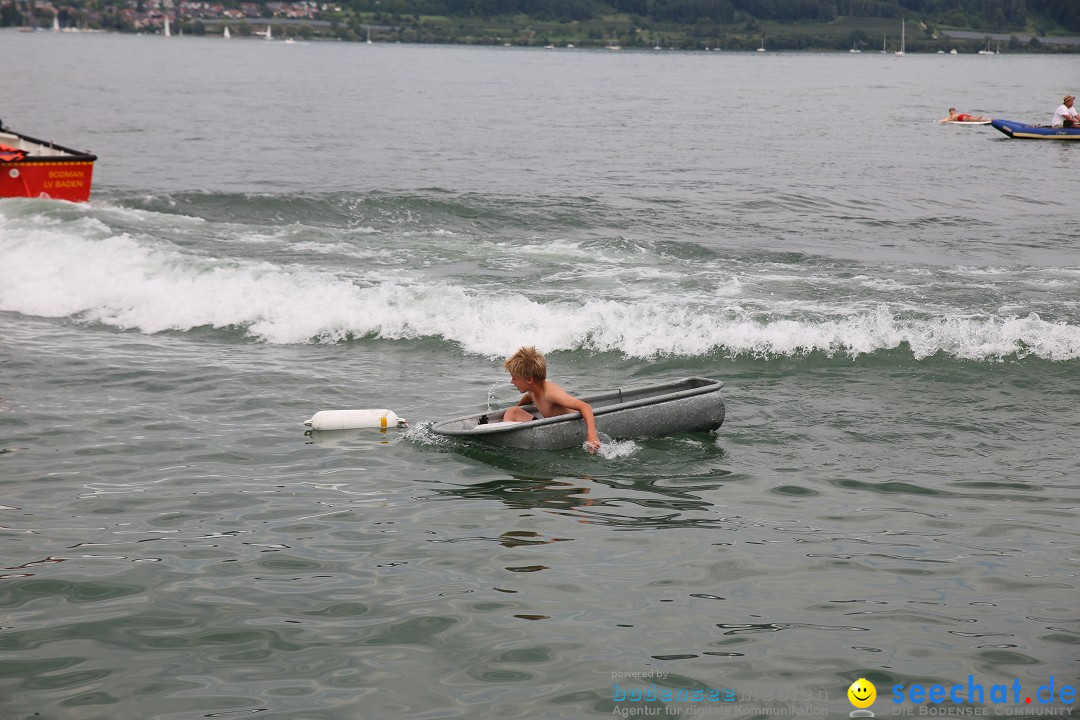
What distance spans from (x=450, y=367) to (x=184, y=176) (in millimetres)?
19447

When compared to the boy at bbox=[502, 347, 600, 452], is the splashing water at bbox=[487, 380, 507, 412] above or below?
below

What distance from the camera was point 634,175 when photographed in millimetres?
30719

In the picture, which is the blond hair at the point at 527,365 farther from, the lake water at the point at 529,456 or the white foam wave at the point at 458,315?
the white foam wave at the point at 458,315

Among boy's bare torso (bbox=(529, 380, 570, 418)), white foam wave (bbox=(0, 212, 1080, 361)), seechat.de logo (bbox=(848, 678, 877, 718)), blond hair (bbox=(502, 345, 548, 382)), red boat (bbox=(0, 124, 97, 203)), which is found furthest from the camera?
red boat (bbox=(0, 124, 97, 203))

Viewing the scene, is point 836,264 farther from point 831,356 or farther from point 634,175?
point 634,175

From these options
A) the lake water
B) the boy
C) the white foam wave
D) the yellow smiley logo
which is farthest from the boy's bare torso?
the yellow smiley logo

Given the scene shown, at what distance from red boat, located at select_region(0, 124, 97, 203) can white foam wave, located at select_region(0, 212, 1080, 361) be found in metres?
3.82

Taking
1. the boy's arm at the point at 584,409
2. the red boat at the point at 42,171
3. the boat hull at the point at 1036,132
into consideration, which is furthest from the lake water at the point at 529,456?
the boat hull at the point at 1036,132

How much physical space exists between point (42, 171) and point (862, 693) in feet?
69.6

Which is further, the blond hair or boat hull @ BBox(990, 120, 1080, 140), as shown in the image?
boat hull @ BBox(990, 120, 1080, 140)

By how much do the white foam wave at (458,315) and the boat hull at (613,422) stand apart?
12.4ft

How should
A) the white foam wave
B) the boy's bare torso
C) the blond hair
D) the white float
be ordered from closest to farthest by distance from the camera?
the blond hair
the boy's bare torso
the white float
the white foam wave

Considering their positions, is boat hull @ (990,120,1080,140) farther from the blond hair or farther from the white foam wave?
the blond hair

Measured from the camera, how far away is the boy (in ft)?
32.8
